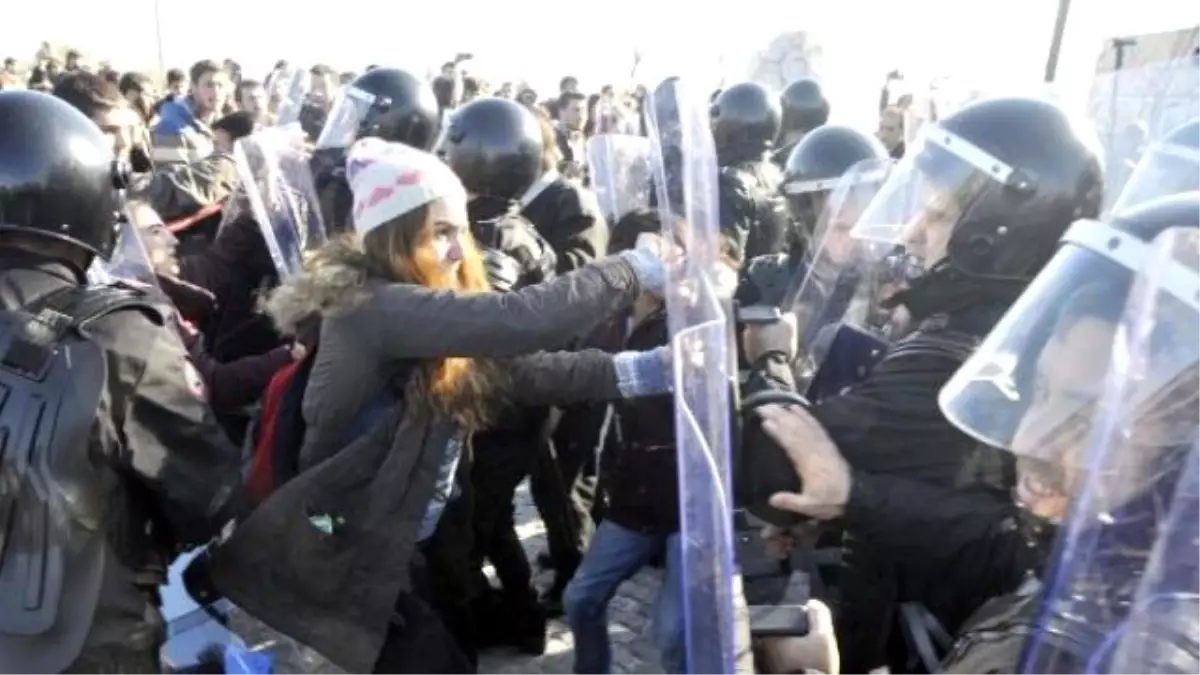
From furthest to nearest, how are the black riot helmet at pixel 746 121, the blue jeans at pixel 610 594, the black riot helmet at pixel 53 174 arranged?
the black riot helmet at pixel 746 121, the blue jeans at pixel 610 594, the black riot helmet at pixel 53 174

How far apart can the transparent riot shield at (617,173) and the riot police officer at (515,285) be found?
15.8 inches

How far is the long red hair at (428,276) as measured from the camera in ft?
8.54

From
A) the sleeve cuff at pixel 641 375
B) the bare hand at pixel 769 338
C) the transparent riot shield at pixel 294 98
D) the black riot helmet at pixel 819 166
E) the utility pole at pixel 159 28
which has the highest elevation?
the black riot helmet at pixel 819 166

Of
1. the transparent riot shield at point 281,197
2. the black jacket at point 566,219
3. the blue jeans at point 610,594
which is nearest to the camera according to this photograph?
the blue jeans at point 610,594

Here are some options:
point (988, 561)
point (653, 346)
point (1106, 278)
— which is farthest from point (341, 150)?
point (1106, 278)

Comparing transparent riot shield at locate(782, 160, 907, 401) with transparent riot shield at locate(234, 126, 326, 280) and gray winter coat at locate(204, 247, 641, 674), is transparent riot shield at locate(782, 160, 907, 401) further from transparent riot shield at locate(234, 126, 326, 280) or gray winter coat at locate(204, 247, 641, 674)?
transparent riot shield at locate(234, 126, 326, 280)

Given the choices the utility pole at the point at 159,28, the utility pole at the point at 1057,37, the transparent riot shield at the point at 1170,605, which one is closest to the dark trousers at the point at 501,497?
the transparent riot shield at the point at 1170,605

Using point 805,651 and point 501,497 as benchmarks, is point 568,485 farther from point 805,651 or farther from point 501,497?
point 805,651

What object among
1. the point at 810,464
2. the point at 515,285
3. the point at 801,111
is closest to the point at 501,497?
the point at 515,285

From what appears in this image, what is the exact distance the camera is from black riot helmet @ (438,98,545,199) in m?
4.08

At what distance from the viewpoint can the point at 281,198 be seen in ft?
12.5

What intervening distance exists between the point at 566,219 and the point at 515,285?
0.97 m

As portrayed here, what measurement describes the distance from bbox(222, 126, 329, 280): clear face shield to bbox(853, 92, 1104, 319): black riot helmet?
2.13 metres

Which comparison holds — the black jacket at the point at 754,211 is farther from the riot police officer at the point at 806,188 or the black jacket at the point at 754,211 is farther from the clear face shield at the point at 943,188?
the clear face shield at the point at 943,188
